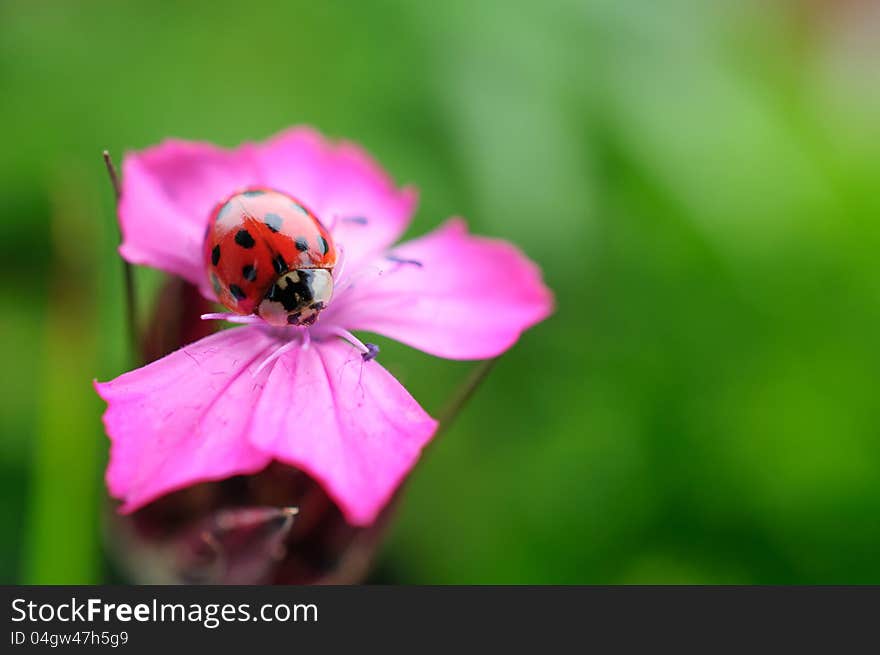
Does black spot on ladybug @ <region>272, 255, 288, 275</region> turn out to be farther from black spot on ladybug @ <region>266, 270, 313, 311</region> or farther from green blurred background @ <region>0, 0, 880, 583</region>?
green blurred background @ <region>0, 0, 880, 583</region>

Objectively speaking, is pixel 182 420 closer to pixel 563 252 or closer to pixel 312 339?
pixel 312 339

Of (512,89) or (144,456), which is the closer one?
(144,456)

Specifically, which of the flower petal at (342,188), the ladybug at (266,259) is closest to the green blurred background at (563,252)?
the flower petal at (342,188)

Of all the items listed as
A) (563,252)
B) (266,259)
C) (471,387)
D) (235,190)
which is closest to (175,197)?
(235,190)

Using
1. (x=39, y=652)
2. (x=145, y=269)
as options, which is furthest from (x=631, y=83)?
(x=39, y=652)

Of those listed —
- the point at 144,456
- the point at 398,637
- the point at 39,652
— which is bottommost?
the point at 39,652

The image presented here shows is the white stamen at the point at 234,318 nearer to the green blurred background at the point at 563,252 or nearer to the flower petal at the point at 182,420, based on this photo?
the flower petal at the point at 182,420

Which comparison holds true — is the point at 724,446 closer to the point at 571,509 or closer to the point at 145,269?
the point at 571,509
